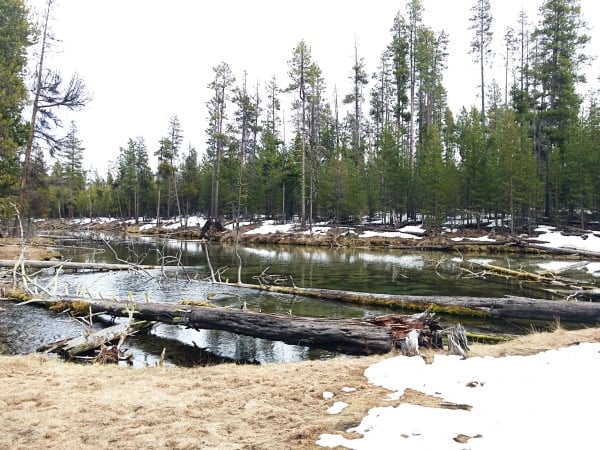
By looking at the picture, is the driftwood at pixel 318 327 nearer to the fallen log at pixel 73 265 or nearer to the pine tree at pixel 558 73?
the fallen log at pixel 73 265

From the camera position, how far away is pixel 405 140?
178 feet

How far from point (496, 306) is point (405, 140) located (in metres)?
46.2

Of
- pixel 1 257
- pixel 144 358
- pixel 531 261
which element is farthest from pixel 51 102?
pixel 531 261

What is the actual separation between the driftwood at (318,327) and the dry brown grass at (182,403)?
756 mm

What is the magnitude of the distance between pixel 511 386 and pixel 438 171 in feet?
111

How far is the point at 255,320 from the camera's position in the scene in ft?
29.6

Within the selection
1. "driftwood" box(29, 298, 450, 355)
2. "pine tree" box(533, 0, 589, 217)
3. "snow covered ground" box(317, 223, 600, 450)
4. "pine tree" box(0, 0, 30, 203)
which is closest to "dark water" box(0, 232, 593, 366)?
"driftwood" box(29, 298, 450, 355)

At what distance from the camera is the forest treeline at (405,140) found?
23.9 meters

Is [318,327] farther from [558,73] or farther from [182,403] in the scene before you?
[558,73]

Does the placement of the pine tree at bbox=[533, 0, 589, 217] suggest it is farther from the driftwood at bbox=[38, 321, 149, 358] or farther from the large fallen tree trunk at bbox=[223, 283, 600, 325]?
the driftwood at bbox=[38, 321, 149, 358]

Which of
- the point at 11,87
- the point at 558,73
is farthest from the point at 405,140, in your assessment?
the point at 11,87

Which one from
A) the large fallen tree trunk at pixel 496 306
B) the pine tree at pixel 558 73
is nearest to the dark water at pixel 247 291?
the large fallen tree trunk at pixel 496 306

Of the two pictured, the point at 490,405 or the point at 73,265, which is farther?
the point at 73,265

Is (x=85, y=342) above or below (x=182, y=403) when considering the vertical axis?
below
